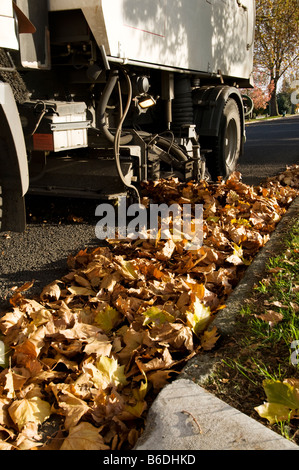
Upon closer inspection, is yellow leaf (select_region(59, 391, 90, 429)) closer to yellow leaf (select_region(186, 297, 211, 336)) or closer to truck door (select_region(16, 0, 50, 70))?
yellow leaf (select_region(186, 297, 211, 336))

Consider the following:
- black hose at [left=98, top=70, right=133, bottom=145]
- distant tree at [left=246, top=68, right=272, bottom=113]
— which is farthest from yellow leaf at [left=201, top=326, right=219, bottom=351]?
distant tree at [left=246, top=68, right=272, bottom=113]

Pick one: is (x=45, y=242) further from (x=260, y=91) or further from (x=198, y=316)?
(x=260, y=91)

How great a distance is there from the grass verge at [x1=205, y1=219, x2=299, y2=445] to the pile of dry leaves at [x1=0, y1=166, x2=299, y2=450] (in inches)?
7.0

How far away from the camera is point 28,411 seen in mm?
1884

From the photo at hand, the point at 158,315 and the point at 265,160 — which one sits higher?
the point at 265,160

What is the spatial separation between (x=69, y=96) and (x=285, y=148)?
8.90 meters

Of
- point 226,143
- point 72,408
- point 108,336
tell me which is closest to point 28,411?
point 72,408

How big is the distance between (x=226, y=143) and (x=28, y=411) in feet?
20.2

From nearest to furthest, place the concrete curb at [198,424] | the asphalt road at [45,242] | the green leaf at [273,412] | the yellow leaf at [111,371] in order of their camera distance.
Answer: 1. the concrete curb at [198,424]
2. the green leaf at [273,412]
3. the yellow leaf at [111,371]
4. the asphalt road at [45,242]

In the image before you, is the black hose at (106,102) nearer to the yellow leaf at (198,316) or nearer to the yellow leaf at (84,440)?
the yellow leaf at (198,316)

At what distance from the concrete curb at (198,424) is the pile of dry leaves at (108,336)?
0.45 ft

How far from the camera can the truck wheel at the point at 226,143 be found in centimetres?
695

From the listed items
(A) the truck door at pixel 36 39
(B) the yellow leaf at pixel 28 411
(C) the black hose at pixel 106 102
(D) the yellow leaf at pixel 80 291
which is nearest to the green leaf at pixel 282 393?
(B) the yellow leaf at pixel 28 411

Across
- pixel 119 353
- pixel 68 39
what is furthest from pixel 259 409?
pixel 68 39
